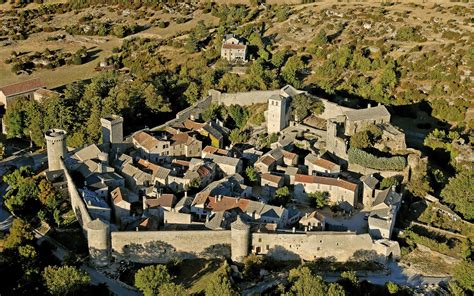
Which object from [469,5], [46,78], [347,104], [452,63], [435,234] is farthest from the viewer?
[469,5]

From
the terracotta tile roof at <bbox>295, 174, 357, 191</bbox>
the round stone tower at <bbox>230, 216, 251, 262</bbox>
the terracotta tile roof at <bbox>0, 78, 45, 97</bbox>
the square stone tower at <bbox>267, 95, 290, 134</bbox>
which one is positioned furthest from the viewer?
the terracotta tile roof at <bbox>0, 78, 45, 97</bbox>

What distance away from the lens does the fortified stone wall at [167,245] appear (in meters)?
29.3

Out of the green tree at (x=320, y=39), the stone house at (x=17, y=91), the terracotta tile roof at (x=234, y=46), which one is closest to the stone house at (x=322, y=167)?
the terracotta tile roof at (x=234, y=46)

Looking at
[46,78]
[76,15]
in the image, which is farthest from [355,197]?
[76,15]

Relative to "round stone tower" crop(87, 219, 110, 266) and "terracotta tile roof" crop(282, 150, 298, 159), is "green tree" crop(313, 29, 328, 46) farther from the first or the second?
"round stone tower" crop(87, 219, 110, 266)

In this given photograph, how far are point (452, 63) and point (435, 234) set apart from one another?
882 inches

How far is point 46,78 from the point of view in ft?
191

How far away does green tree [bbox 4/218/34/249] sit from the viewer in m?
30.1

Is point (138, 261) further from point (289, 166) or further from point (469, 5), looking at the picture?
point (469, 5)

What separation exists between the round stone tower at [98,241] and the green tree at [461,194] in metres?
17.5

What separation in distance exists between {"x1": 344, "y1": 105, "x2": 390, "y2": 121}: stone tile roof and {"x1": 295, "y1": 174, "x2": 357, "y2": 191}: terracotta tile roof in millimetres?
5639

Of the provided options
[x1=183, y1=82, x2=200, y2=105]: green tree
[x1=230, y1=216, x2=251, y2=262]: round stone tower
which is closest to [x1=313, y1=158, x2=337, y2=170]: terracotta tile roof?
[x1=230, y1=216, x2=251, y2=262]: round stone tower

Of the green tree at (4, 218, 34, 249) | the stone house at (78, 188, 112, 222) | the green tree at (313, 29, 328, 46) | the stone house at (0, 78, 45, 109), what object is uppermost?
the green tree at (313, 29, 328, 46)

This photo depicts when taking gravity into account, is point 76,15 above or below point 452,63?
below
